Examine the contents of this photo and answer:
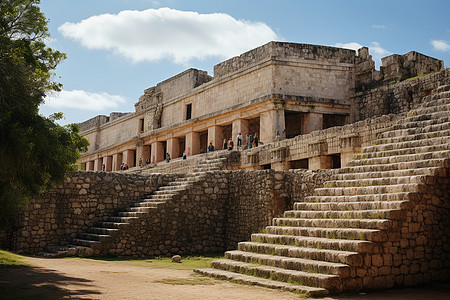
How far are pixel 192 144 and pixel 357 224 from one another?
18391 millimetres

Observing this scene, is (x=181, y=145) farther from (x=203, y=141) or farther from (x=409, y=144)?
(x=409, y=144)

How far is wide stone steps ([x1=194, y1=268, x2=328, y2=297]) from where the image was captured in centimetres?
592

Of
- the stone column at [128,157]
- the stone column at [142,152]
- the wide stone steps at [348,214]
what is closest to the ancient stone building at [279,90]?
the stone column at [142,152]

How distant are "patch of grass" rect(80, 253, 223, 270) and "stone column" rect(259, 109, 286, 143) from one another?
9280 millimetres

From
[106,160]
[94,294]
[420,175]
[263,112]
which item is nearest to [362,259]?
[420,175]

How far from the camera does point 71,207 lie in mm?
12180

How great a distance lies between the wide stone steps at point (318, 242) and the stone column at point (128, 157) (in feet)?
79.0

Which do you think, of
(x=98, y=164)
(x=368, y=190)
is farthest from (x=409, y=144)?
(x=98, y=164)

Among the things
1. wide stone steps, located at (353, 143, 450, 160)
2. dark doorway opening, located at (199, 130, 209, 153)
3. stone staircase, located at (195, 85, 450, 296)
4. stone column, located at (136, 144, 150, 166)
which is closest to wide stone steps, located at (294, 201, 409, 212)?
stone staircase, located at (195, 85, 450, 296)

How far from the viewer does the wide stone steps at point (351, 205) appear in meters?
6.91

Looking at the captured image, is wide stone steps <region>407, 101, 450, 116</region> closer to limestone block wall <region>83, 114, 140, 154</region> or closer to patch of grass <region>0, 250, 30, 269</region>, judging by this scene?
patch of grass <region>0, 250, 30, 269</region>

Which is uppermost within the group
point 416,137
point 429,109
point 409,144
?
point 429,109

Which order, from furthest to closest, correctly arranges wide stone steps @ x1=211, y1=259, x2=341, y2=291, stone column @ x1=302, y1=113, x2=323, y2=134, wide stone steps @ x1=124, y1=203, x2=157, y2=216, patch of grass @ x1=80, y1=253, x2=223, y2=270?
stone column @ x1=302, y1=113, x2=323, y2=134 < wide stone steps @ x1=124, y1=203, x2=157, y2=216 < patch of grass @ x1=80, y1=253, x2=223, y2=270 < wide stone steps @ x1=211, y1=259, x2=341, y2=291

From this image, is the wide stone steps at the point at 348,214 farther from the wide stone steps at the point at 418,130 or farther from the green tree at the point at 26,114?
the green tree at the point at 26,114
